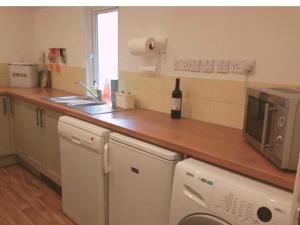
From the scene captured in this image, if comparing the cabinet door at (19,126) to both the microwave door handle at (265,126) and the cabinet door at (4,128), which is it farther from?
the microwave door handle at (265,126)

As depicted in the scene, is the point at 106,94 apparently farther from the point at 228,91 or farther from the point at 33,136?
the point at 228,91

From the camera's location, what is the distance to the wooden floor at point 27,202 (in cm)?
216

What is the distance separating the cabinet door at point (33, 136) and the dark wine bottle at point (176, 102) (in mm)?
1308

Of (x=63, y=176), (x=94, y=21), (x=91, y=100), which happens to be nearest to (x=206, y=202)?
(x=63, y=176)

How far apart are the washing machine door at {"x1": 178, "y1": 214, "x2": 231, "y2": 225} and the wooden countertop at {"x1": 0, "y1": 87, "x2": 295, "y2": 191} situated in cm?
21

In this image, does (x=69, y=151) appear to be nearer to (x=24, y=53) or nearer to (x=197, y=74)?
(x=197, y=74)

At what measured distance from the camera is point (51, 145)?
2479 mm

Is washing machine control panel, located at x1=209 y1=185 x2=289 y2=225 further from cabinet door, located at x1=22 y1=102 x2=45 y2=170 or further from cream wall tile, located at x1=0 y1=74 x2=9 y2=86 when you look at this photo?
cream wall tile, located at x1=0 y1=74 x2=9 y2=86

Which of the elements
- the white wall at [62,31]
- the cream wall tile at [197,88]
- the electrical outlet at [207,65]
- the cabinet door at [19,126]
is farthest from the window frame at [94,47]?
the electrical outlet at [207,65]

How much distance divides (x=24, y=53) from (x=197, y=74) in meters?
2.67

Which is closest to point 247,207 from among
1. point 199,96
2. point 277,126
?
point 277,126

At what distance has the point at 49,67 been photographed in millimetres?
3445

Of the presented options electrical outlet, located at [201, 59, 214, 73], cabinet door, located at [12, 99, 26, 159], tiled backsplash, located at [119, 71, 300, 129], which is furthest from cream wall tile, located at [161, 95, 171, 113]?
cabinet door, located at [12, 99, 26, 159]

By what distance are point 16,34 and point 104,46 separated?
4.67ft
